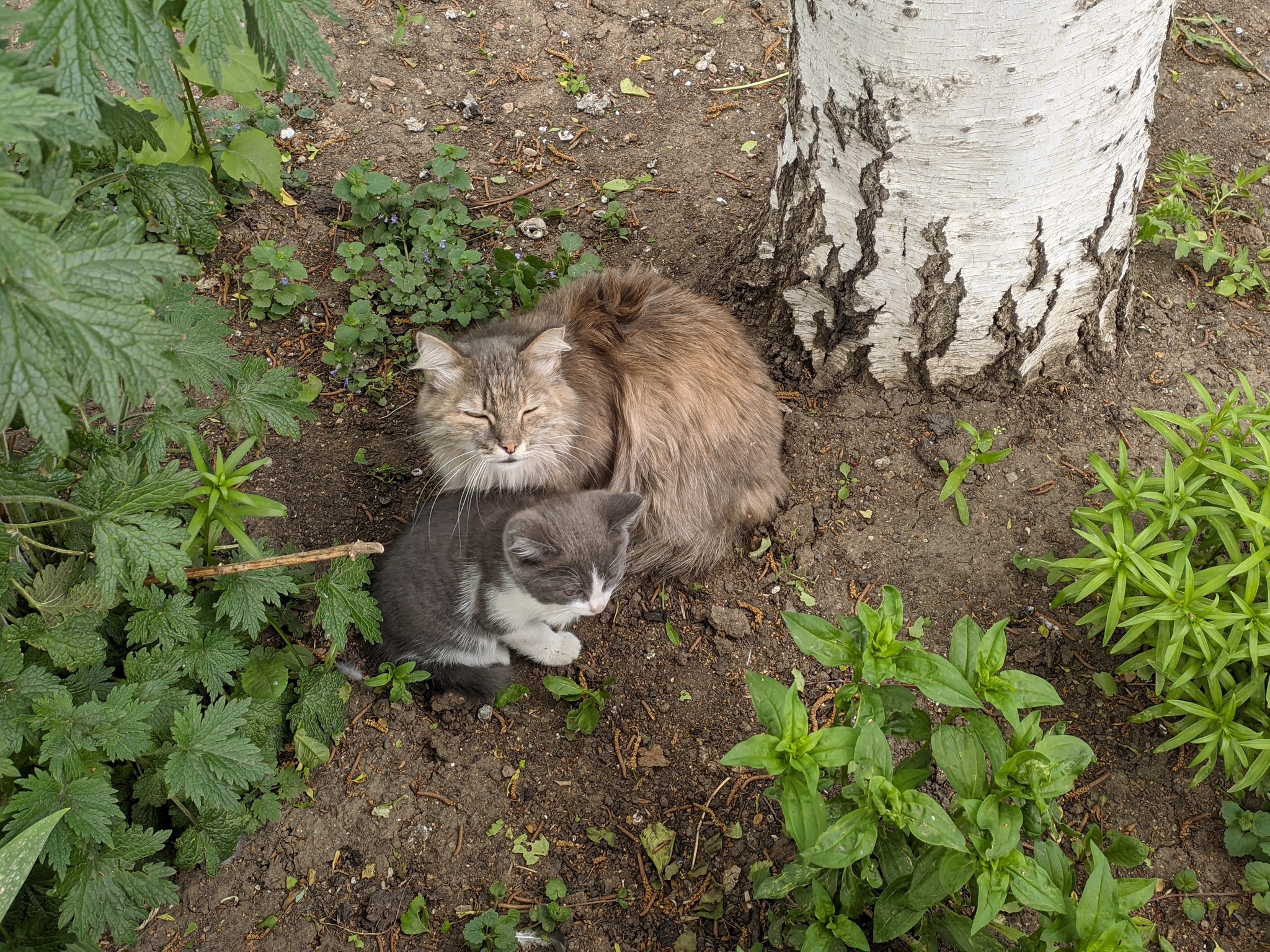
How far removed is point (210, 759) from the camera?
89.4 inches

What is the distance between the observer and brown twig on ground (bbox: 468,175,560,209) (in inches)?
163

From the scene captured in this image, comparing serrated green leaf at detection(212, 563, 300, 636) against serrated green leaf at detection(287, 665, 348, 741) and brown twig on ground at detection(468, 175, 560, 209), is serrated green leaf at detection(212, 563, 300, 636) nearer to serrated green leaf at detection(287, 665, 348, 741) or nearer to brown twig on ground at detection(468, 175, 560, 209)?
serrated green leaf at detection(287, 665, 348, 741)

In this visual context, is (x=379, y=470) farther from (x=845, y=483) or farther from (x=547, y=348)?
(x=845, y=483)

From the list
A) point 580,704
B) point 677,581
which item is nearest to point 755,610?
point 677,581

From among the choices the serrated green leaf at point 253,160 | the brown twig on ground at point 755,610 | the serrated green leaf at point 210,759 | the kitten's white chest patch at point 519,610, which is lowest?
the brown twig on ground at point 755,610

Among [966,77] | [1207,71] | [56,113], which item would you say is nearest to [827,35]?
[966,77]

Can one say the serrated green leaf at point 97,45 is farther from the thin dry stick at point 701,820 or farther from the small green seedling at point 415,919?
the thin dry stick at point 701,820

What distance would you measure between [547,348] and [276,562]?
1107 mm

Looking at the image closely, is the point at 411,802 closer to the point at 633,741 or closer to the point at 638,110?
the point at 633,741

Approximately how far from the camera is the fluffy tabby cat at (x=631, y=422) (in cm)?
312

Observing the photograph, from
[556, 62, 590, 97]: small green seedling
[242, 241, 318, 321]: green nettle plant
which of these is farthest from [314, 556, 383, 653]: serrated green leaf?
[556, 62, 590, 97]: small green seedling

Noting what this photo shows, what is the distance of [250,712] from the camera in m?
2.49

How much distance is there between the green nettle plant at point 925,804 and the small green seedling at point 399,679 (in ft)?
4.19

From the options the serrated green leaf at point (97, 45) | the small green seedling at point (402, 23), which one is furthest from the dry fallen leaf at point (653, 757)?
the small green seedling at point (402, 23)
